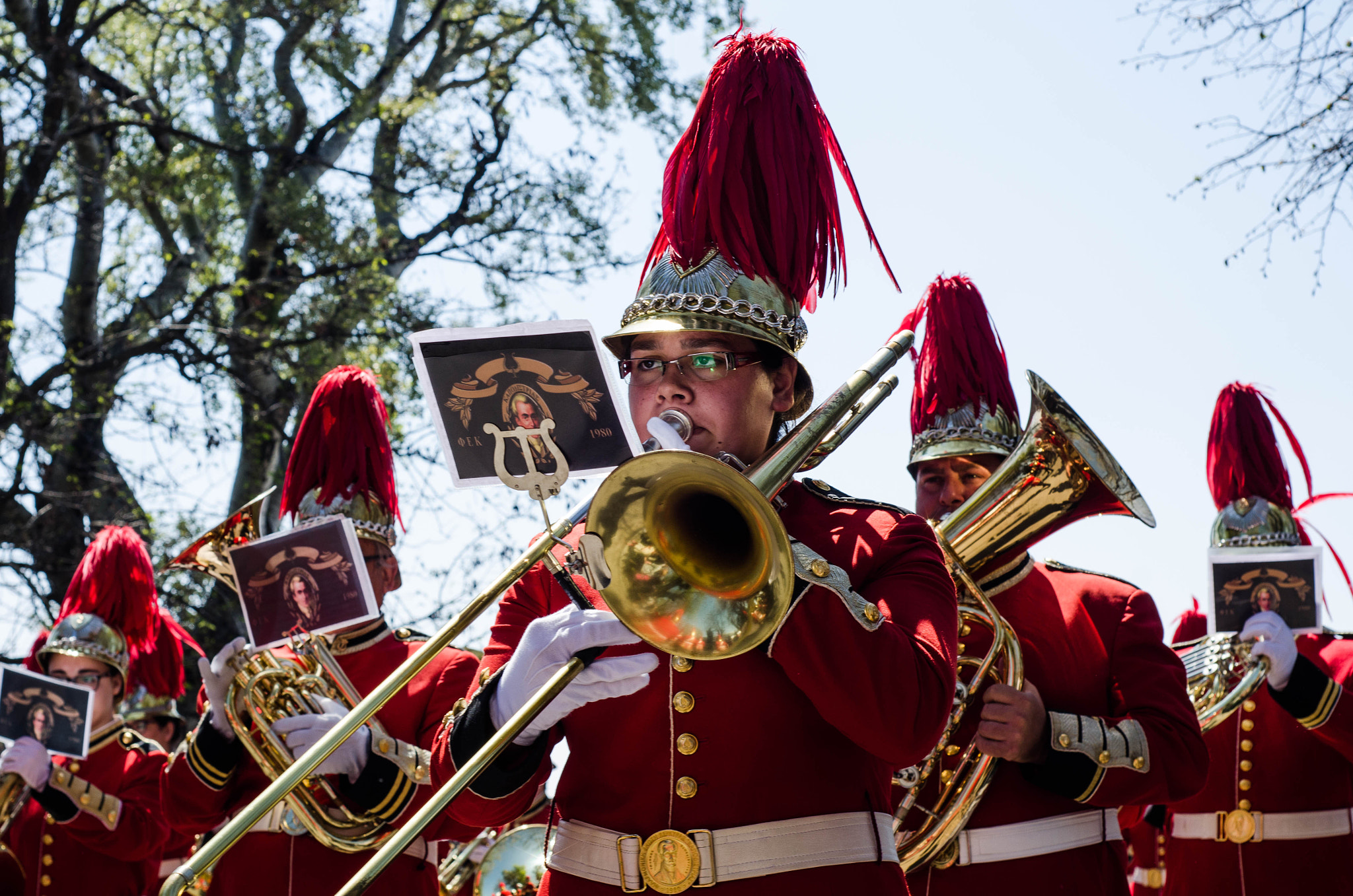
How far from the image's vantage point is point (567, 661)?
280 centimetres

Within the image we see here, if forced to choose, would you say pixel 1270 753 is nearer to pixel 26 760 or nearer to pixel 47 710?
pixel 47 710

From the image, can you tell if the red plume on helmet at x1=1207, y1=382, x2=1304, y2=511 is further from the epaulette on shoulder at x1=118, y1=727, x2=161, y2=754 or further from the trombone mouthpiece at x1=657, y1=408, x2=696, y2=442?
the epaulette on shoulder at x1=118, y1=727, x2=161, y2=754

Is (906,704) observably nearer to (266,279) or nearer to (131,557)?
(131,557)

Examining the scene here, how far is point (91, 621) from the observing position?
25.7 ft

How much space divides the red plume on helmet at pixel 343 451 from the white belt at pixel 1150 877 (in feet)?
15.9

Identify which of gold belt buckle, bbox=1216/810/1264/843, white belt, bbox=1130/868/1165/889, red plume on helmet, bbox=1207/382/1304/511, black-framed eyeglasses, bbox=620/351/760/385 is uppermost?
red plume on helmet, bbox=1207/382/1304/511

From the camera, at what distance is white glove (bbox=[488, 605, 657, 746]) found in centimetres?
277

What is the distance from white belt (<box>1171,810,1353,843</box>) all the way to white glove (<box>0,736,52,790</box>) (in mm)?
5188

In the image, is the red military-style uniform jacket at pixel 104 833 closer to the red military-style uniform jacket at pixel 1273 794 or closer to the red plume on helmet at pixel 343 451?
the red plume on helmet at pixel 343 451

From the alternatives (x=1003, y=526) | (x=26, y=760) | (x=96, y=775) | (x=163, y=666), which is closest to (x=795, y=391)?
(x=1003, y=526)

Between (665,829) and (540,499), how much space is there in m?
0.66

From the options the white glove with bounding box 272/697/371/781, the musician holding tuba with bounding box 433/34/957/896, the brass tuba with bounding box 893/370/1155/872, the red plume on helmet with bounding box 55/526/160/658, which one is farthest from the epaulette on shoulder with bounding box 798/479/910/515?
the red plume on helmet with bounding box 55/526/160/658

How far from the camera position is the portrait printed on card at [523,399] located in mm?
2869

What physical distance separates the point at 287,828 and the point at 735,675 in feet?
10.2
